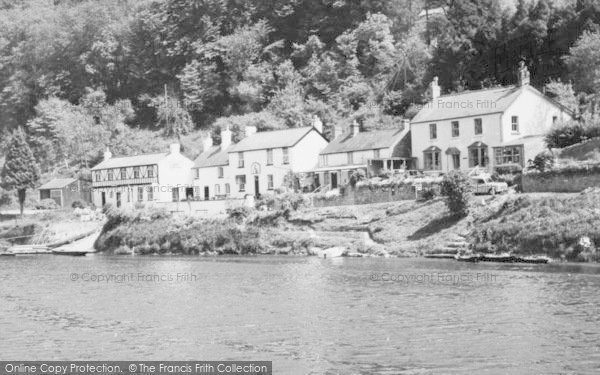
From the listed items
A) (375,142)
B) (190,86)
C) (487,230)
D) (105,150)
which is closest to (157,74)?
(190,86)

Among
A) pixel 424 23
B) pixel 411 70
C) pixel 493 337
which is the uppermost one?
pixel 424 23

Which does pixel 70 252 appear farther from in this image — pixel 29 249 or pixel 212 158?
pixel 212 158

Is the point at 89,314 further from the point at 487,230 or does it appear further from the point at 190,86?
the point at 190,86

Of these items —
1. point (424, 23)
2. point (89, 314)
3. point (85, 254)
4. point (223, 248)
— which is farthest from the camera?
point (424, 23)

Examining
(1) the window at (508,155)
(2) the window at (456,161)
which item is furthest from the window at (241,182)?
(1) the window at (508,155)

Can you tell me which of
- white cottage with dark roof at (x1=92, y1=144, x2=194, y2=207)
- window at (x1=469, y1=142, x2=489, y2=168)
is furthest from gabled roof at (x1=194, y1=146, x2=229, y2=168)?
window at (x1=469, y1=142, x2=489, y2=168)

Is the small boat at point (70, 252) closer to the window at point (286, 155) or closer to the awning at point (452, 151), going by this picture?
the window at point (286, 155)

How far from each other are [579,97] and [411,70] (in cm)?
2306

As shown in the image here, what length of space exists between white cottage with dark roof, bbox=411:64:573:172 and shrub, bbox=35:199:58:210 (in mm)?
47757

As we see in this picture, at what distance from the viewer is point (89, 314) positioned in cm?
3972

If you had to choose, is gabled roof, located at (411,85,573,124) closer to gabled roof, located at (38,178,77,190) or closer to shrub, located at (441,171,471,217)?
shrub, located at (441,171,471,217)

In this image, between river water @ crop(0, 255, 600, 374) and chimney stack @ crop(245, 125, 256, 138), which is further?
chimney stack @ crop(245, 125, 256, 138)

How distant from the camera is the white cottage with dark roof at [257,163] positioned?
90.3m

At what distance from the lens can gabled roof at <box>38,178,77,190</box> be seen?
371 feet
